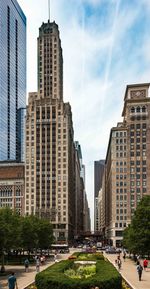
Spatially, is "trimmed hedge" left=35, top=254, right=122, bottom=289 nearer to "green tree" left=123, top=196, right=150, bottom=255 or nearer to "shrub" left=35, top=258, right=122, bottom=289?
"shrub" left=35, top=258, right=122, bottom=289

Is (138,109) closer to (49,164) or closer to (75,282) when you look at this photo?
(49,164)

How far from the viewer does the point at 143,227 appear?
65750 mm

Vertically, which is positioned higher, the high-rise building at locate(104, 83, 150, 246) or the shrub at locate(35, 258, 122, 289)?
the high-rise building at locate(104, 83, 150, 246)

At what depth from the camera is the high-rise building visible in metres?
171

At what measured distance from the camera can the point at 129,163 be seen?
174 metres

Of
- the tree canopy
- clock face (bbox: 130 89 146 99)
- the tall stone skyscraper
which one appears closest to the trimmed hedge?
the tree canopy

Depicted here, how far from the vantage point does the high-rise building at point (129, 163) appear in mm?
171125

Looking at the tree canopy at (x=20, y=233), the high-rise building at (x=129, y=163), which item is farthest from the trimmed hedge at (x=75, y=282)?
the high-rise building at (x=129, y=163)

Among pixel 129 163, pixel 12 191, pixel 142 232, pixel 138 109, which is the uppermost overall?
pixel 138 109

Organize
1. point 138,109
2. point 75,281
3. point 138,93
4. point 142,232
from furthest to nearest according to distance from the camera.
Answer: point 138,93 → point 138,109 → point 142,232 → point 75,281

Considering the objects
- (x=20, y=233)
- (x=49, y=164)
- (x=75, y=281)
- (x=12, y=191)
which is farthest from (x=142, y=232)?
(x=12, y=191)

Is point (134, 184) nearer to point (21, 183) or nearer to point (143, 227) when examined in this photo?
point (21, 183)

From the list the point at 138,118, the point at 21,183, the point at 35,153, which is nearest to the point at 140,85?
the point at 138,118

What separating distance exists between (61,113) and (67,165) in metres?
22.7
